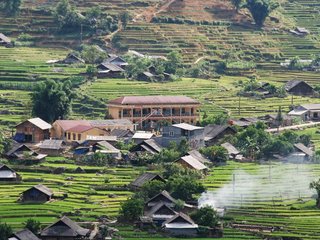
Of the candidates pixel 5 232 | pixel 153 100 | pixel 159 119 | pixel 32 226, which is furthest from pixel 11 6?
pixel 5 232

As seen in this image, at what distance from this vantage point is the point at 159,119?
309 feet

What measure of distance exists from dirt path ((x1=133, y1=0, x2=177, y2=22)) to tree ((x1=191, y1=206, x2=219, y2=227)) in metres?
52.8

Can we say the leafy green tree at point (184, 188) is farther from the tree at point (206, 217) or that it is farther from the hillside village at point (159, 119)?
the tree at point (206, 217)

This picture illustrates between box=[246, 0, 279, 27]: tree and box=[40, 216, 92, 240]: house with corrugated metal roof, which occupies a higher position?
box=[40, 216, 92, 240]: house with corrugated metal roof

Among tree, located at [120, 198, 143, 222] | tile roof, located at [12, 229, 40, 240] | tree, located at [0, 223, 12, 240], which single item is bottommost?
tree, located at [120, 198, 143, 222]

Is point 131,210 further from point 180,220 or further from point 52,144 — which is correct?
point 52,144

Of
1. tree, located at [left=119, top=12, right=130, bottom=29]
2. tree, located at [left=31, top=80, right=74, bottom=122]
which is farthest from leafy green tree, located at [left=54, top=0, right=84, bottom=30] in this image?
tree, located at [left=31, top=80, right=74, bottom=122]

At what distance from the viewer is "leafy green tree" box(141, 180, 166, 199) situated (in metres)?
71.2

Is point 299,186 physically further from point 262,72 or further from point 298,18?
point 298,18

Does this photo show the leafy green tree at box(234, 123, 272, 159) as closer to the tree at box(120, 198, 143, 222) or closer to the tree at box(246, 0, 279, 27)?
the tree at box(120, 198, 143, 222)

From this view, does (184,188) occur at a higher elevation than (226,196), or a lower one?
higher

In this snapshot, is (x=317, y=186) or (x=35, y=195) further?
(x=317, y=186)

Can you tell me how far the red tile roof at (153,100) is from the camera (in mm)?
93812

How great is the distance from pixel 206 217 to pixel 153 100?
1086 inches
